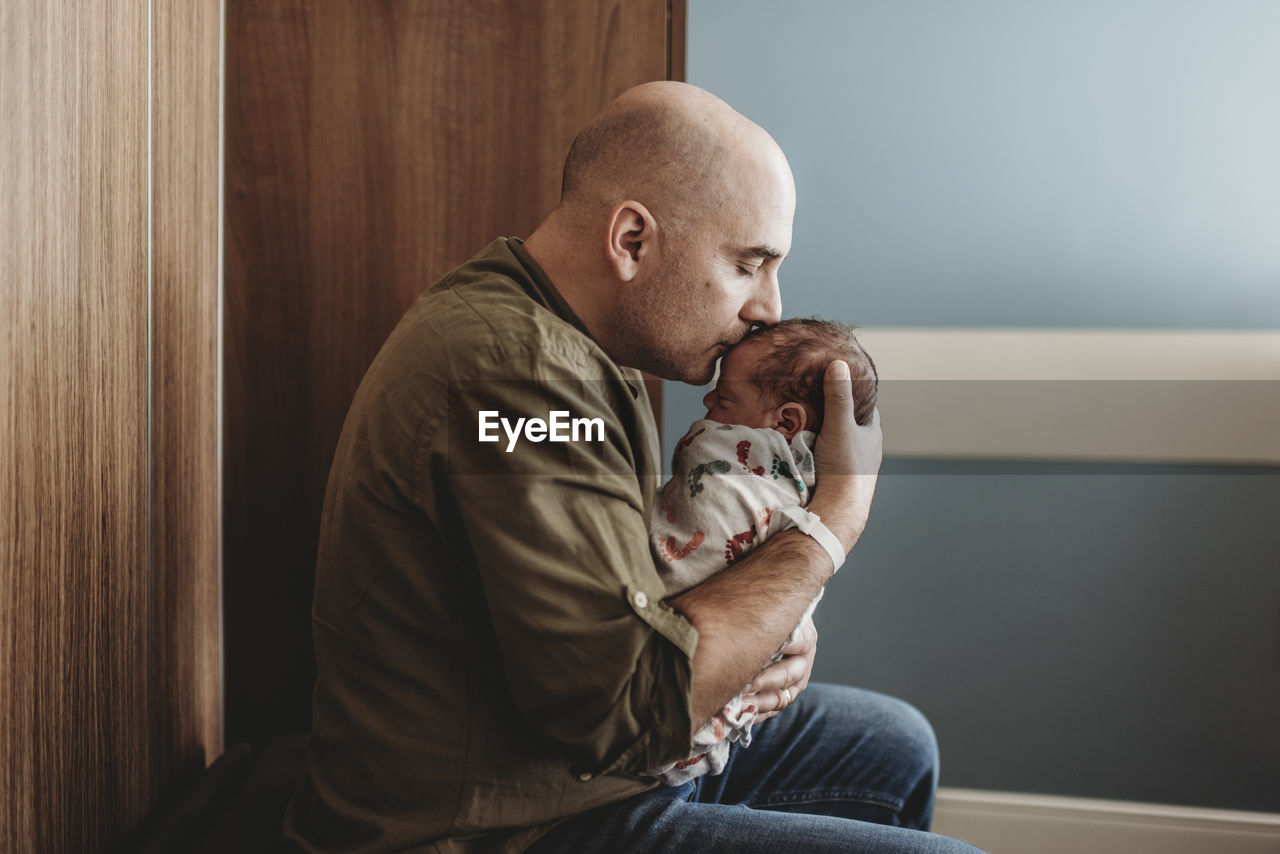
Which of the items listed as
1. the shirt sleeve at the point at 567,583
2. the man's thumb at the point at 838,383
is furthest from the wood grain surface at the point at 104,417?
the man's thumb at the point at 838,383

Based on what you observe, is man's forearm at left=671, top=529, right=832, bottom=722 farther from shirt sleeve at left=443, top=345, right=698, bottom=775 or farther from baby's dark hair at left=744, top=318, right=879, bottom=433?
baby's dark hair at left=744, top=318, right=879, bottom=433

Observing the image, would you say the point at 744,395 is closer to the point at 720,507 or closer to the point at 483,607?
the point at 720,507

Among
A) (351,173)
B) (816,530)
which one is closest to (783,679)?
(816,530)

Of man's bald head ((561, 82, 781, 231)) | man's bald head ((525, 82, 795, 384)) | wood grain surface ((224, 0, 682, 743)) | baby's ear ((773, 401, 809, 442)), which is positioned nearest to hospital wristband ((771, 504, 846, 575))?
baby's ear ((773, 401, 809, 442))

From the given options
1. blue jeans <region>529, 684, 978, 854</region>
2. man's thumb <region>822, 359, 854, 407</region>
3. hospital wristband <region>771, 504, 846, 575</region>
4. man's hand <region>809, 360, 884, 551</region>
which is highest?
man's thumb <region>822, 359, 854, 407</region>

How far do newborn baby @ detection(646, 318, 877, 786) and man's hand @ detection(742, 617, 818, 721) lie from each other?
2cm

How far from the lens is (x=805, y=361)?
110 cm

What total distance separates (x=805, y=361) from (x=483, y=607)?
0.50 m

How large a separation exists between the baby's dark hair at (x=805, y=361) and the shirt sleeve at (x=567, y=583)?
14.1 inches

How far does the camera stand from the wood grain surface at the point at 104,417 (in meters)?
0.87

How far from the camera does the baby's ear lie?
3.61 ft

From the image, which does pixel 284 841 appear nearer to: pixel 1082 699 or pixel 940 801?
pixel 940 801

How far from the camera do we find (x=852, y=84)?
1.63 m

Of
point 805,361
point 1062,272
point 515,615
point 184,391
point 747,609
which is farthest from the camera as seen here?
point 1062,272
